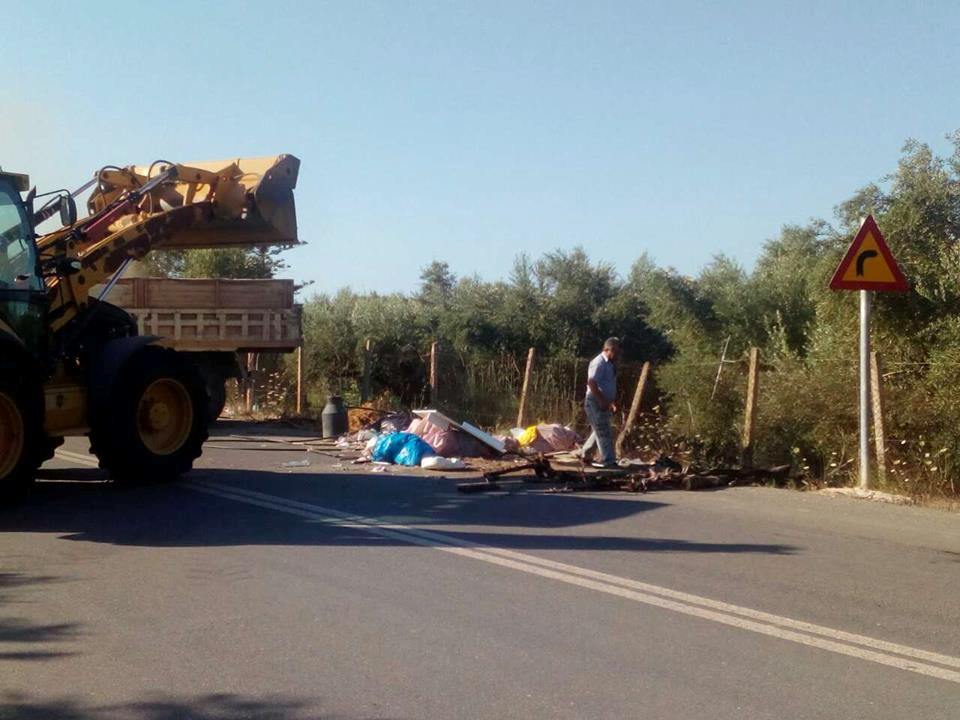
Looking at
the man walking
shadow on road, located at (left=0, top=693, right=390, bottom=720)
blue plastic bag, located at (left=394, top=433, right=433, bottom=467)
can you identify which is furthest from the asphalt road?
blue plastic bag, located at (left=394, top=433, right=433, bottom=467)

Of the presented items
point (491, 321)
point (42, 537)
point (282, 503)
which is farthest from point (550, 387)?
point (42, 537)

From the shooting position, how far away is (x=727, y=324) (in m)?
23.8

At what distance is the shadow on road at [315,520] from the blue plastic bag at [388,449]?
1.75 metres

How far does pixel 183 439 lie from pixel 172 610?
584cm

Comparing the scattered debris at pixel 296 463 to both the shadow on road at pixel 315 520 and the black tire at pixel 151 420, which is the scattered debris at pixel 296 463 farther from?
the black tire at pixel 151 420

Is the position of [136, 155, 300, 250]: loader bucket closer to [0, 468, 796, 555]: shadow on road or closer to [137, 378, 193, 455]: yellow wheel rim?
[137, 378, 193, 455]: yellow wheel rim

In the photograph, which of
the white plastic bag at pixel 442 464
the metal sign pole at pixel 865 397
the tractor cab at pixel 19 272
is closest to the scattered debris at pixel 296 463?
the white plastic bag at pixel 442 464

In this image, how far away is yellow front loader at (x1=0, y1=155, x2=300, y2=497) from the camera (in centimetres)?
1011

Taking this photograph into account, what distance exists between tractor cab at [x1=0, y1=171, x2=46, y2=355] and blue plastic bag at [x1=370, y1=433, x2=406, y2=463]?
495cm

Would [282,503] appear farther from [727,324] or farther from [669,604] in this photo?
[727,324]

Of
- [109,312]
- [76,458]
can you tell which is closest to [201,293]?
[76,458]

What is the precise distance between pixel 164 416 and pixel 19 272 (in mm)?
2312

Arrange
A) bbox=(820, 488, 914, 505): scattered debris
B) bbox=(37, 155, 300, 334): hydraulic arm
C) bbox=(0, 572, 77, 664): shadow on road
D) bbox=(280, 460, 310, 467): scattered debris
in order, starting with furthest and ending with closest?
bbox=(280, 460, 310, 467): scattered debris, bbox=(37, 155, 300, 334): hydraulic arm, bbox=(820, 488, 914, 505): scattered debris, bbox=(0, 572, 77, 664): shadow on road

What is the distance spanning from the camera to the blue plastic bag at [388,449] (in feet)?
47.0
